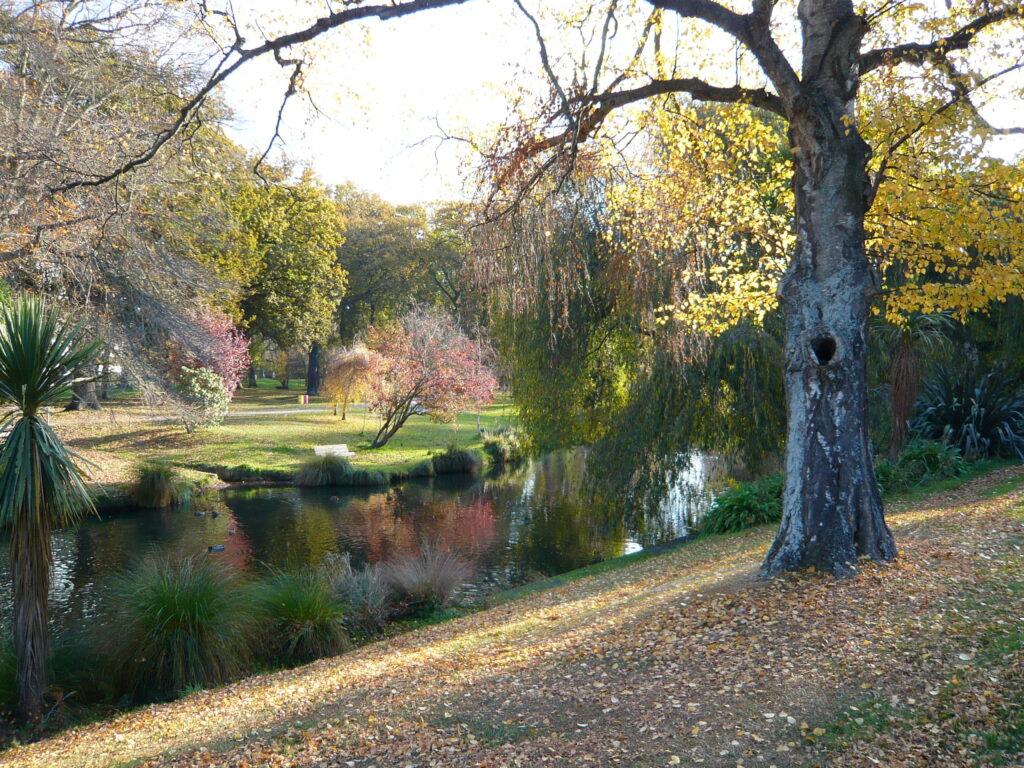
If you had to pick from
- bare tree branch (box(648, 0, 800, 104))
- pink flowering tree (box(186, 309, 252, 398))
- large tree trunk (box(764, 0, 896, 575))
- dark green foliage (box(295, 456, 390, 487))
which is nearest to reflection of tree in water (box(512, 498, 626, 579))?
dark green foliage (box(295, 456, 390, 487))

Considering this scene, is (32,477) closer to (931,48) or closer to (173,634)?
(173,634)

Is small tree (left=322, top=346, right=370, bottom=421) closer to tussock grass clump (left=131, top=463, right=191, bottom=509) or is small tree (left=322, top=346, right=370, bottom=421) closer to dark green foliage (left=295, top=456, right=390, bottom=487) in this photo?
dark green foliage (left=295, top=456, right=390, bottom=487)

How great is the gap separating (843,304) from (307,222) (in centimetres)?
3120

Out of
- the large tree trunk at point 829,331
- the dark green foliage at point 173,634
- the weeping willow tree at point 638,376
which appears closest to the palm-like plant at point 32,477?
the dark green foliage at point 173,634

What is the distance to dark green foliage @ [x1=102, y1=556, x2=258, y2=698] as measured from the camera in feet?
25.6

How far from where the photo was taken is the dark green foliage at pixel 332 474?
22453mm

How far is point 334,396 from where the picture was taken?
2862 cm

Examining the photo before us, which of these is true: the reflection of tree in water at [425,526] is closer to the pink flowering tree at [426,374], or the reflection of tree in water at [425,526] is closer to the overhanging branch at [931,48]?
the pink flowering tree at [426,374]

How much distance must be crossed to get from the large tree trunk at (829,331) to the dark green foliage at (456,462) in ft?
63.0

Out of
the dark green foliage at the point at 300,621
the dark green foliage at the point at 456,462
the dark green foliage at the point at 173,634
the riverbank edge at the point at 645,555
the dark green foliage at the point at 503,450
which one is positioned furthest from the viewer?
the dark green foliage at the point at 503,450

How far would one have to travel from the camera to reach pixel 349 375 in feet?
90.5

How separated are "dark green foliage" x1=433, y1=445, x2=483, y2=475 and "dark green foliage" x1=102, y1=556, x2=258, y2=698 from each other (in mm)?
16560

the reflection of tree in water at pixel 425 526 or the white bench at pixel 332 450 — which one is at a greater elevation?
the white bench at pixel 332 450

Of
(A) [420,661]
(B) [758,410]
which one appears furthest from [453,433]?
(A) [420,661]
